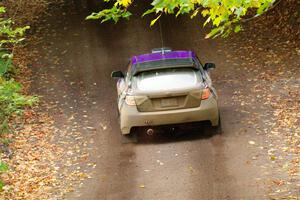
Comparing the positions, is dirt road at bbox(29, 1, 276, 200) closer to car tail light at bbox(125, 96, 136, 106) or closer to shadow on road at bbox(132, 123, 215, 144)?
shadow on road at bbox(132, 123, 215, 144)

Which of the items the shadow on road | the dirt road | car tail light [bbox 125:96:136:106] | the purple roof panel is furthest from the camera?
the purple roof panel

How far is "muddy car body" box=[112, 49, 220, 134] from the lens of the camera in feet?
40.3

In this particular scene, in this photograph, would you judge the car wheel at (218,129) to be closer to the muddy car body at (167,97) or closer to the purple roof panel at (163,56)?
the muddy car body at (167,97)

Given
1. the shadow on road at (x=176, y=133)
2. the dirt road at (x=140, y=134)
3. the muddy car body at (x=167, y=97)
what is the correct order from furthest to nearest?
1. the shadow on road at (x=176, y=133)
2. the muddy car body at (x=167, y=97)
3. the dirt road at (x=140, y=134)

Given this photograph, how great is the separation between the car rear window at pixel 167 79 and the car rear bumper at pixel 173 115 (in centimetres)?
48

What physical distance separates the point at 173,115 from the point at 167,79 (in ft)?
2.60

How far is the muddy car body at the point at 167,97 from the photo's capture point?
12281 millimetres

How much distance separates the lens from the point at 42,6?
27.9 m

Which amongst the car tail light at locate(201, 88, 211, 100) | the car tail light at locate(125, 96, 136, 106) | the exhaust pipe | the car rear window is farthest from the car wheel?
the car tail light at locate(125, 96, 136, 106)

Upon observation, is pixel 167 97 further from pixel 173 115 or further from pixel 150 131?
pixel 150 131

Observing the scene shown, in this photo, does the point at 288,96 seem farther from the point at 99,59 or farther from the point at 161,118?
the point at 99,59

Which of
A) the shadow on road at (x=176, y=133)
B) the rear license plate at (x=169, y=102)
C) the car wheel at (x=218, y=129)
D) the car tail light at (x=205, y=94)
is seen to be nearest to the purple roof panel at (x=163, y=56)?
the car tail light at (x=205, y=94)

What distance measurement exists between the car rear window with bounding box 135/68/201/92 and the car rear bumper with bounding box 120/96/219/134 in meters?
0.48

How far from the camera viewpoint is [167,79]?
491 inches
